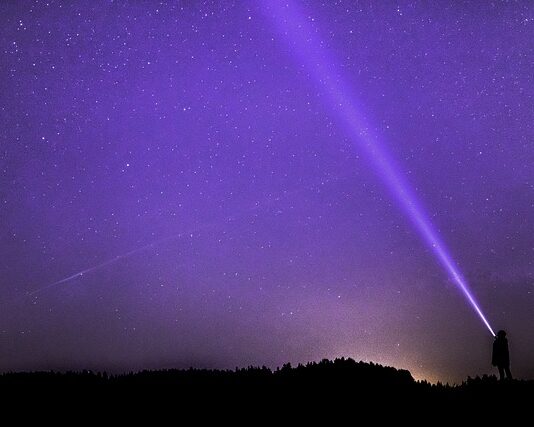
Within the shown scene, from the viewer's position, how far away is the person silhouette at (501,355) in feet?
51.1

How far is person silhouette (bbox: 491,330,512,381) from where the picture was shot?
613 inches

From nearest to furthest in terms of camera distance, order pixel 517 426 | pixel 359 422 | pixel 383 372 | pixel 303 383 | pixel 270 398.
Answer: pixel 517 426
pixel 359 422
pixel 270 398
pixel 303 383
pixel 383 372

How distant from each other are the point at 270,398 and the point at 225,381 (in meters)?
1.69

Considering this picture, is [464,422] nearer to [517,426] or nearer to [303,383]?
[517,426]

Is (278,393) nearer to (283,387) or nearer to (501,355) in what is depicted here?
(283,387)

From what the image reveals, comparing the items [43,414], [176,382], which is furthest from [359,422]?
[43,414]

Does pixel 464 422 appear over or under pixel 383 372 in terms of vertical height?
under

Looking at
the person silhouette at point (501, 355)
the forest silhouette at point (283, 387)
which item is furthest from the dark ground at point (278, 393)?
the person silhouette at point (501, 355)

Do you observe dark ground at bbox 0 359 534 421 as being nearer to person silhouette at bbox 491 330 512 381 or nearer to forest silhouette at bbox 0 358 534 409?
forest silhouette at bbox 0 358 534 409

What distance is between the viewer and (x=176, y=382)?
14203 mm

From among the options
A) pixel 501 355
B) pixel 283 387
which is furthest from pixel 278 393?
pixel 501 355

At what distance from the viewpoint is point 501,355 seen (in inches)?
616

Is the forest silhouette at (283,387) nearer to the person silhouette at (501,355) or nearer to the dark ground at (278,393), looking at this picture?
the dark ground at (278,393)

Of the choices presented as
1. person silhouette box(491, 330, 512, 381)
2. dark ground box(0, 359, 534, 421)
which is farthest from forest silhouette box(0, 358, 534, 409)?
person silhouette box(491, 330, 512, 381)
